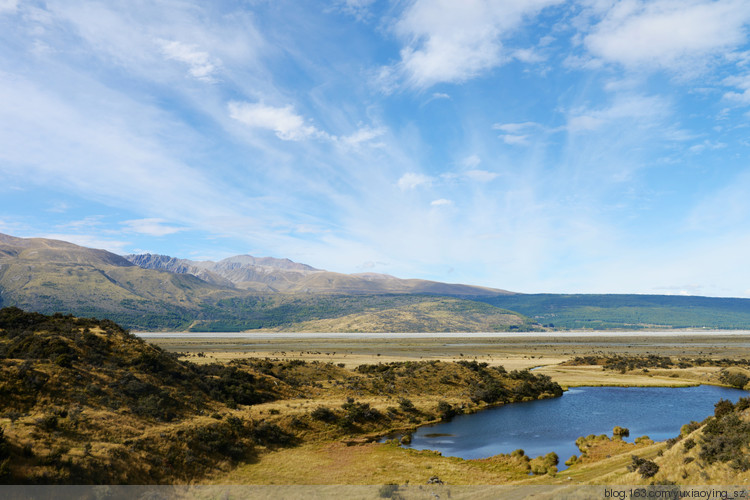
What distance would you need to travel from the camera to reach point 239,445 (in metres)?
39.9

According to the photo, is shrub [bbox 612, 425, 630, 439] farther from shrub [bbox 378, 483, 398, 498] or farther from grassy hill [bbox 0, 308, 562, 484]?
shrub [bbox 378, 483, 398, 498]

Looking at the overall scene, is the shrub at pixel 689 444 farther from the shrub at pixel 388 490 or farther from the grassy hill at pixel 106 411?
the grassy hill at pixel 106 411

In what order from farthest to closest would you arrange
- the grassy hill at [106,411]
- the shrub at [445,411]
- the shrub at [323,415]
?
the shrub at [445,411]
the shrub at [323,415]
the grassy hill at [106,411]

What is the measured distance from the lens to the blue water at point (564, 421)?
4512 cm

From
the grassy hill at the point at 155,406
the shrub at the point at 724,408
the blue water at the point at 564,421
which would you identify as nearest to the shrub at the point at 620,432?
the blue water at the point at 564,421

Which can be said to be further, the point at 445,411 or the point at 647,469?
the point at 445,411

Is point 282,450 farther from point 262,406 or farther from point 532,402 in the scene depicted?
point 532,402

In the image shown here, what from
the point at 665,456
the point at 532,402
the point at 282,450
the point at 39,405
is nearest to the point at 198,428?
the point at 282,450

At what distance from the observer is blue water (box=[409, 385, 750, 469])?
45.1m

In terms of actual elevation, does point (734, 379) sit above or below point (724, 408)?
below

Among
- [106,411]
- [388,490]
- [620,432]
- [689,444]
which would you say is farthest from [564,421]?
[106,411]

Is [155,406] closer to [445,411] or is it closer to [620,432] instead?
[445,411]

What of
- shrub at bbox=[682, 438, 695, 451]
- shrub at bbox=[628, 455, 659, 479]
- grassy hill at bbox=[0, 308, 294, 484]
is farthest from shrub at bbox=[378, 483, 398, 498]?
shrub at bbox=[682, 438, 695, 451]

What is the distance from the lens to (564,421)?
5550 cm
